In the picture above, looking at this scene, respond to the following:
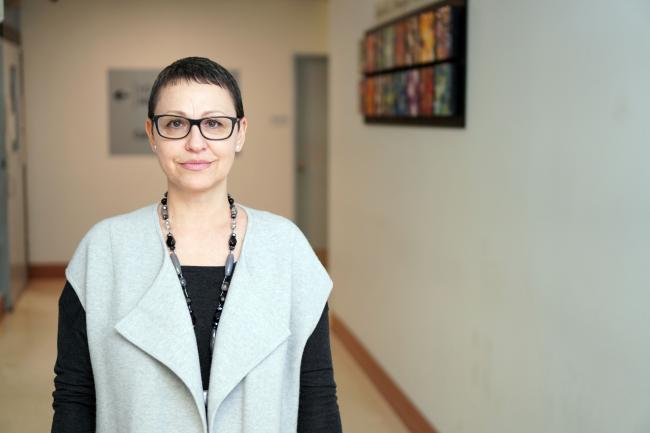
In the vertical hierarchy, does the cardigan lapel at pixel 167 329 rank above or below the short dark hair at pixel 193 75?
below

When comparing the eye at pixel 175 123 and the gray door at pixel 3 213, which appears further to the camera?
the gray door at pixel 3 213

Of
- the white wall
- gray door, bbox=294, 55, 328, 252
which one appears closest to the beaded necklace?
the white wall

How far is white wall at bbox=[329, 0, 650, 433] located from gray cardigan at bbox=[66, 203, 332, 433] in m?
1.00

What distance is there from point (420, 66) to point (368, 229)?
1.40 meters

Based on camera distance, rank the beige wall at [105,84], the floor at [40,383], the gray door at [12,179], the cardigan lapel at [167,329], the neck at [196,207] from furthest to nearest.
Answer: the beige wall at [105,84] → the gray door at [12,179] → the floor at [40,383] → the neck at [196,207] → the cardigan lapel at [167,329]

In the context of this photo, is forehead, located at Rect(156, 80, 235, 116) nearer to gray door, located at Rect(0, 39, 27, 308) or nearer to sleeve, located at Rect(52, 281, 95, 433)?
sleeve, located at Rect(52, 281, 95, 433)

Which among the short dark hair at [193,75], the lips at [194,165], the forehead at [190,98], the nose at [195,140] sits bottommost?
the lips at [194,165]

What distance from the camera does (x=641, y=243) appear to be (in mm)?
2080

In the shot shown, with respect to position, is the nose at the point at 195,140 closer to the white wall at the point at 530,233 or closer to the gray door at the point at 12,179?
the white wall at the point at 530,233

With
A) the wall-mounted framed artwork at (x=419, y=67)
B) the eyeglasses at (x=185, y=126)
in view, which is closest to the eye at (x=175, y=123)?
the eyeglasses at (x=185, y=126)

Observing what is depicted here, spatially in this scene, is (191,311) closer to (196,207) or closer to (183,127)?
(196,207)

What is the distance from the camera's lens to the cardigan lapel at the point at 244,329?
1.53 m

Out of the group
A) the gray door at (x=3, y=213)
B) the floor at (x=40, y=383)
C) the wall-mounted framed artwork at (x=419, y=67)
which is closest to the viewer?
the wall-mounted framed artwork at (x=419, y=67)

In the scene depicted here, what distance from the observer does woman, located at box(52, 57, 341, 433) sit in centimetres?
154
